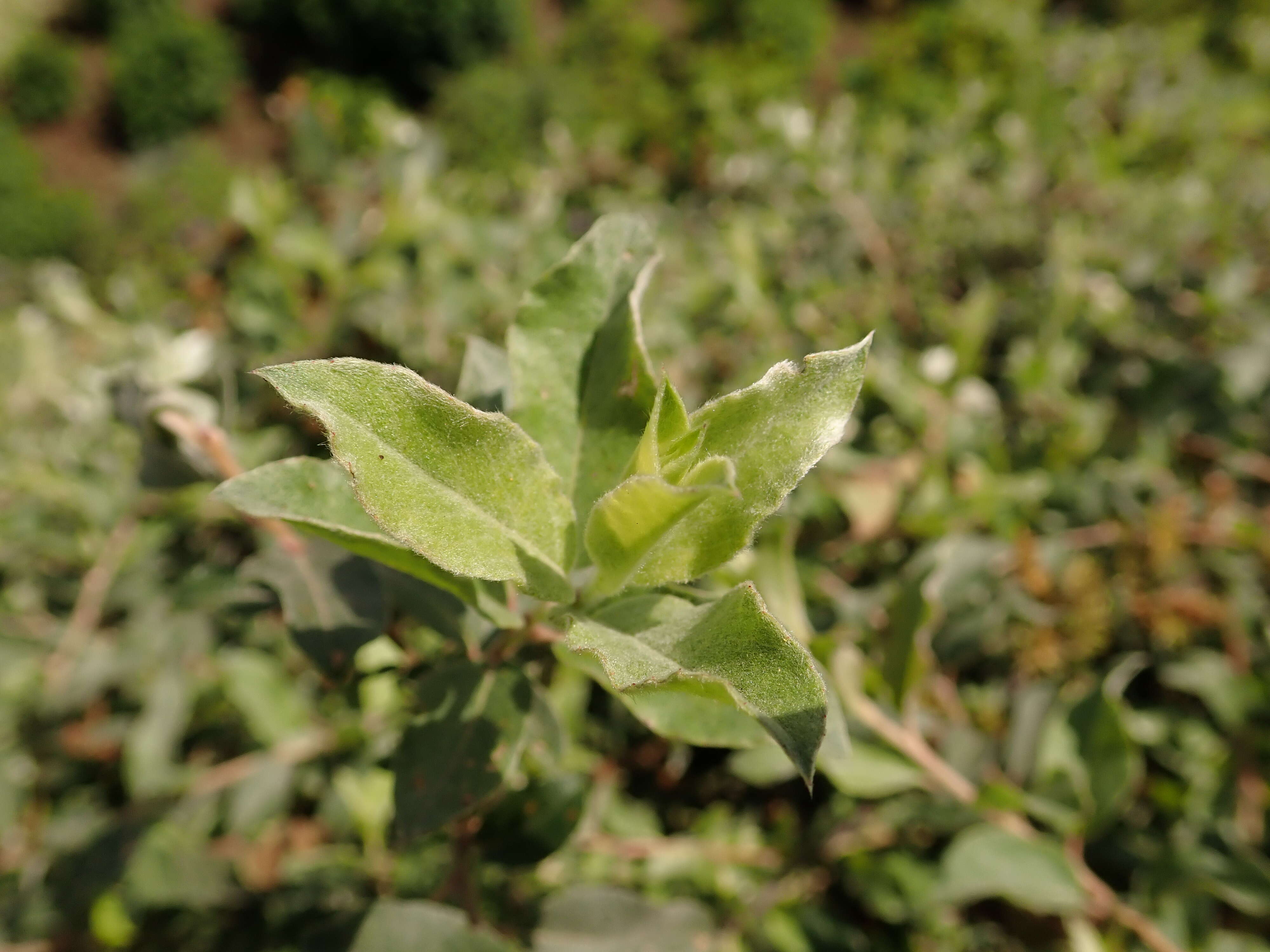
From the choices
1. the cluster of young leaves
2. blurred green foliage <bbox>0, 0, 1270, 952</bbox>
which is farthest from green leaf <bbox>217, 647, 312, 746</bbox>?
the cluster of young leaves

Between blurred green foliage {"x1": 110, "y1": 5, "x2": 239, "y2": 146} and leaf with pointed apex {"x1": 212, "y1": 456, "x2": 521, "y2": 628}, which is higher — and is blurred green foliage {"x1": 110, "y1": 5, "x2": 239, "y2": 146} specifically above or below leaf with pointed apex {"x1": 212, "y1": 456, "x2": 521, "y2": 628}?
below

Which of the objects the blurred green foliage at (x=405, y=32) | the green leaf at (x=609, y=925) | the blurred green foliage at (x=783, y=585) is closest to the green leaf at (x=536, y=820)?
the blurred green foliage at (x=783, y=585)

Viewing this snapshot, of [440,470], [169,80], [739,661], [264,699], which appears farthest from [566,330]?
[169,80]

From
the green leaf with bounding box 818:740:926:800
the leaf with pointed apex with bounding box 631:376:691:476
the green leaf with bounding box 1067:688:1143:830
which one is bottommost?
the green leaf with bounding box 1067:688:1143:830

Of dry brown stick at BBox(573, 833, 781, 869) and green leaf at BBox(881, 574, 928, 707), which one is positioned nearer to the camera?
green leaf at BBox(881, 574, 928, 707)

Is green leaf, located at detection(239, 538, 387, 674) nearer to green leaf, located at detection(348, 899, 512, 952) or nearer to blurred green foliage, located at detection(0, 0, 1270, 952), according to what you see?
blurred green foliage, located at detection(0, 0, 1270, 952)

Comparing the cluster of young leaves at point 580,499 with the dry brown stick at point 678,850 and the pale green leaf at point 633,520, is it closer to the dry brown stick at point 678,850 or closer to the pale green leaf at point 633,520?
Result: the pale green leaf at point 633,520

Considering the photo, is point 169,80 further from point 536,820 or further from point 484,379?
point 536,820
